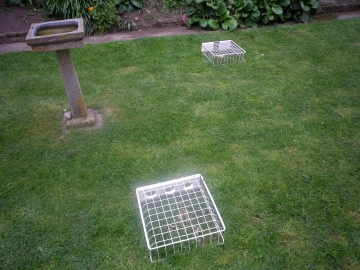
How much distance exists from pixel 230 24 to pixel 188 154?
4279 millimetres

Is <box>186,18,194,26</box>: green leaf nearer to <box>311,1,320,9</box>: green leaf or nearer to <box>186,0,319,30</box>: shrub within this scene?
<box>186,0,319,30</box>: shrub

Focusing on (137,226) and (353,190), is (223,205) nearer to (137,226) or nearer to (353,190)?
(137,226)

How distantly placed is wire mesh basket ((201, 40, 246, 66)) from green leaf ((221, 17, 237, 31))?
39.4 inches

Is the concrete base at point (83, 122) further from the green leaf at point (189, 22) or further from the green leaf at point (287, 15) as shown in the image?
the green leaf at point (287, 15)

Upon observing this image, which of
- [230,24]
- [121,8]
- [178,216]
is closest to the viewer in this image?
[178,216]

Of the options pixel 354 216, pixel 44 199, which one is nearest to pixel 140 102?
pixel 44 199

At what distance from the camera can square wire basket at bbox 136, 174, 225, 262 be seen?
Result: 256 cm

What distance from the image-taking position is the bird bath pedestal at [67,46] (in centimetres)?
326

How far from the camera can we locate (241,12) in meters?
6.96

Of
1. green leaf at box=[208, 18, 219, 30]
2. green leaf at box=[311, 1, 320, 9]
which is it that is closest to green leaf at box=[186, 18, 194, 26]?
green leaf at box=[208, 18, 219, 30]

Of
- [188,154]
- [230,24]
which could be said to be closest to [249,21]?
[230,24]

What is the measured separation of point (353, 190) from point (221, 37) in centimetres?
440

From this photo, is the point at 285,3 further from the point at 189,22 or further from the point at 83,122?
the point at 83,122

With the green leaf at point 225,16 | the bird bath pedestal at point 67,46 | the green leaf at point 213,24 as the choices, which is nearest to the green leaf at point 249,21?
the green leaf at point 225,16
